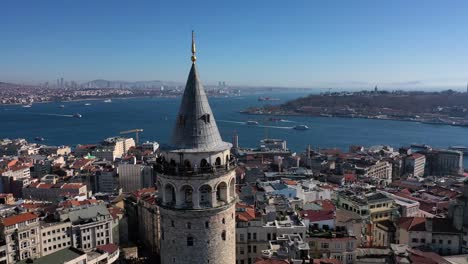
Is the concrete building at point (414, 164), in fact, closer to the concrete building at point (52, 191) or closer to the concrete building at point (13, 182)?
the concrete building at point (52, 191)

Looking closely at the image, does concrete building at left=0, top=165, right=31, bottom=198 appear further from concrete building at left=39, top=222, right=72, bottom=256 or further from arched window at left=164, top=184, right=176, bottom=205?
arched window at left=164, top=184, right=176, bottom=205

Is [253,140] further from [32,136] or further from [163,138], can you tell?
[32,136]

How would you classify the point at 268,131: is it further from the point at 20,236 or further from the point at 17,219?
the point at 20,236

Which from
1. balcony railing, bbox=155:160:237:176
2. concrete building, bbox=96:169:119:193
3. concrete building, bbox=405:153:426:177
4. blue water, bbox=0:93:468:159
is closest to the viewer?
balcony railing, bbox=155:160:237:176

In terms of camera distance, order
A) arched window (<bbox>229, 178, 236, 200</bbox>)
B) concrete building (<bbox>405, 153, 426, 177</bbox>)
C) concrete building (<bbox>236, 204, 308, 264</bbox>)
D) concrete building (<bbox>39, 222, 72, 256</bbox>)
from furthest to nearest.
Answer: concrete building (<bbox>405, 153, 426, 177</bbox>), concrete building (<bbox>39, 222, 72, 256</bbox>), concrete building (<bbox>236, 204, 308, 264</bbox>), arched window (<bbox>229, 178, 236, 200</bbox>)

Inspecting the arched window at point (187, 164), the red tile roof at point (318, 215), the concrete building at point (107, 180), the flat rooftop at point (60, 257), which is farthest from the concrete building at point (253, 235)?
the concrete building at point (107, 180)

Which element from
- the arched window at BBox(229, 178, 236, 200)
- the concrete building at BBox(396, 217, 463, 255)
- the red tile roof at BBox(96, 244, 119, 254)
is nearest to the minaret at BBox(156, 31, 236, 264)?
the arched window at BBox(229, 178, 236, 200)

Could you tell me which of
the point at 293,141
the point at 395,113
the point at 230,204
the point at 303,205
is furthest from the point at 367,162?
the point at 395,113
